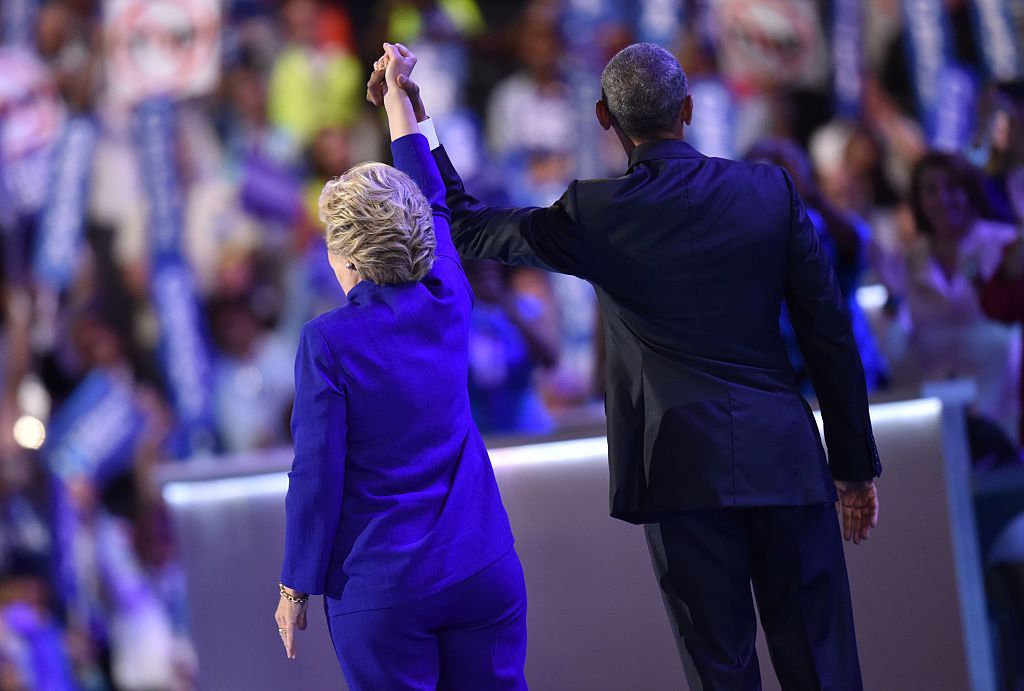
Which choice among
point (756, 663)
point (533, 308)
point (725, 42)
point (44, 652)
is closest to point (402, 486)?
point (756, 663)

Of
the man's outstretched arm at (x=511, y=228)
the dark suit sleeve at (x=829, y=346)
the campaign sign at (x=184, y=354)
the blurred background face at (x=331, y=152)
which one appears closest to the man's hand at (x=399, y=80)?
the man's outstretched arm at (x=511, y=228)

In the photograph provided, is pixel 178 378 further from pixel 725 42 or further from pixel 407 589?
pixel 407 589

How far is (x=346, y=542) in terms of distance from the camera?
1683mm

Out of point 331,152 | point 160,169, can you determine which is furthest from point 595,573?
point 160,169

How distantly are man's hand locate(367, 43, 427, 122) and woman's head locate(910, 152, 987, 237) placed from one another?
2.22 meters

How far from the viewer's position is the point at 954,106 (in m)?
5.12

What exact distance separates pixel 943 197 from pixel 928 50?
6.51ft

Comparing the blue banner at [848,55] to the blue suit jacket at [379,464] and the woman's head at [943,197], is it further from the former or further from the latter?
the blue suit jacket at [379,464]

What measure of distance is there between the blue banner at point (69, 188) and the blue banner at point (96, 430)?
0.95 m

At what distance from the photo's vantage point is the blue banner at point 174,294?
593 centimetres

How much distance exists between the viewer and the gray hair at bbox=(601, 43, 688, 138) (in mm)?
1684

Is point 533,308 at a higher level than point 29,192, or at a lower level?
lower

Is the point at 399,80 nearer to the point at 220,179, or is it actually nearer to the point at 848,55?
the point at 848,55

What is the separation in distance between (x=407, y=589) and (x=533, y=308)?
3.62 m
